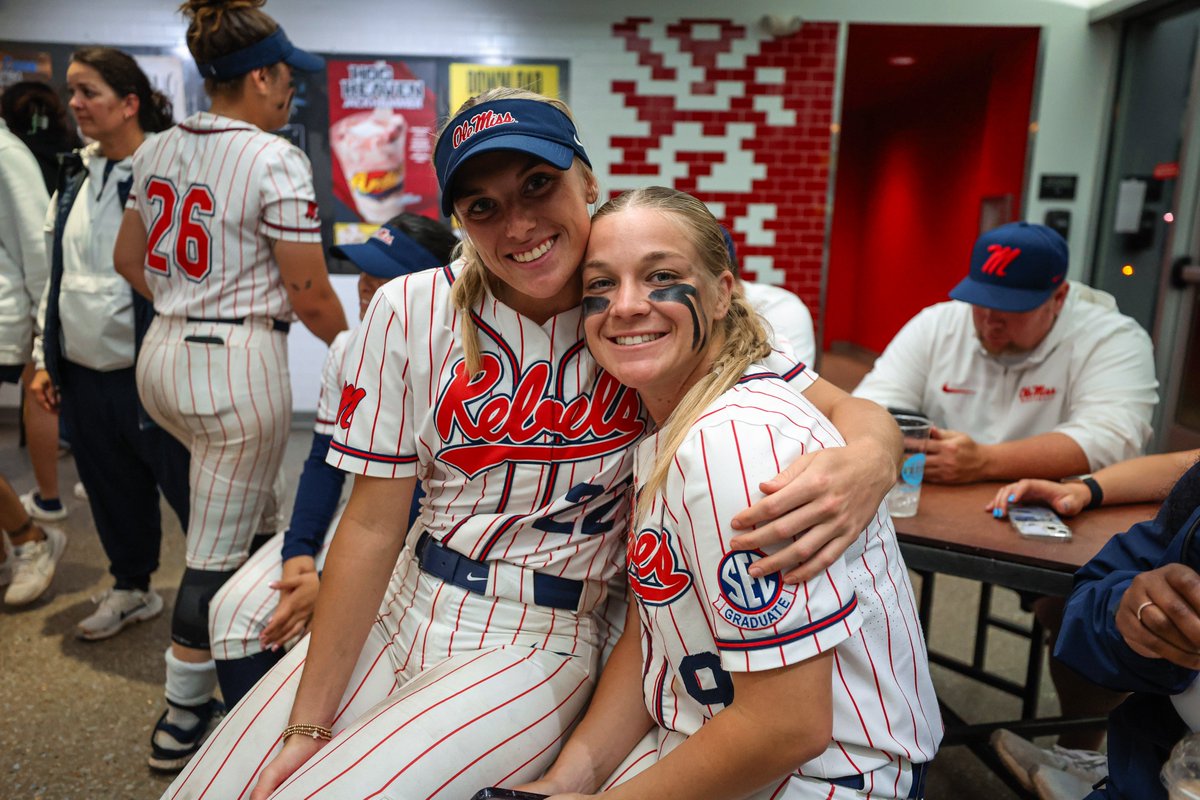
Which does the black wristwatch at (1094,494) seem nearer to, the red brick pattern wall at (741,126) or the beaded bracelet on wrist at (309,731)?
the beaded bracelet on wrist at (309,731)

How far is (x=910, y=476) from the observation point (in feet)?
5.20

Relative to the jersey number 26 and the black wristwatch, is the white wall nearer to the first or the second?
the jersey number 26

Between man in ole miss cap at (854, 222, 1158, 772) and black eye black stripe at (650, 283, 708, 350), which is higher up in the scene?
black eye black stripe at (650, 283, 708, 350)

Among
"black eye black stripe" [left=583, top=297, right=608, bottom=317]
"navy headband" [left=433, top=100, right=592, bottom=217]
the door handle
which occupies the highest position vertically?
"navy headband" [left=433, top=100, right=592, bottom=217]

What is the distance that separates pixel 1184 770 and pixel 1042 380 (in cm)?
150

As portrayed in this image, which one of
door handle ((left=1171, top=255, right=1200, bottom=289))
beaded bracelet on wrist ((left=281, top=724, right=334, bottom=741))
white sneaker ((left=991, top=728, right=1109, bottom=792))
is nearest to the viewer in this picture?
beaded bracelet on wrist ((left=281, top=724, right=334, bottom=741))

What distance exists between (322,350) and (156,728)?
362 centimetres

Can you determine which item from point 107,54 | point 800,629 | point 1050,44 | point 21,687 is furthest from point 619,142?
point 800,629

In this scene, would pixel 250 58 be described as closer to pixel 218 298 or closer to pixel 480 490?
pixel 218 298

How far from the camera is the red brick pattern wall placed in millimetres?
5234

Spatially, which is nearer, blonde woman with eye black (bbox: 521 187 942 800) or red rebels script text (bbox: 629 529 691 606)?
blonde woman with eye black (bbox: 521 187 942 800)

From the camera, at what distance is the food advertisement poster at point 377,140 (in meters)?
5.22

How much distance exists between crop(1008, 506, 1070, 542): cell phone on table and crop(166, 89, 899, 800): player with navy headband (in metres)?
0.48

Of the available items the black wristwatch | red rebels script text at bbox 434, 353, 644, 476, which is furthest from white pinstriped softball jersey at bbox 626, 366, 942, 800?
the black wristwatch
